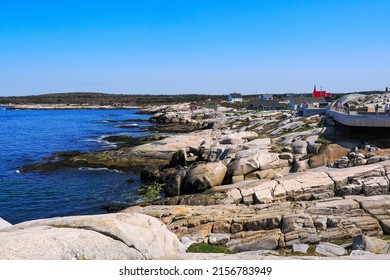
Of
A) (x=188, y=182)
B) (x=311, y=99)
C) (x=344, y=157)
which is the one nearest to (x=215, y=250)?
(x=188, y=182)

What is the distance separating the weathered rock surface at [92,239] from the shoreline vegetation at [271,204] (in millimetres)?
39

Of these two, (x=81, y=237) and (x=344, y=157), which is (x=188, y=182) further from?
(x=81, y=237)

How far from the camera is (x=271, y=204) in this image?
19594mm

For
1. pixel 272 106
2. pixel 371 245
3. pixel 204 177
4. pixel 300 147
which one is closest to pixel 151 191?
pixel 204 177

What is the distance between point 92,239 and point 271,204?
1160cm

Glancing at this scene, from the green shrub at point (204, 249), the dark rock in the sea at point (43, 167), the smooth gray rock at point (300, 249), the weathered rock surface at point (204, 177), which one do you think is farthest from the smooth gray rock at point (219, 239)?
the dark rock in the sea at point (43, 167)

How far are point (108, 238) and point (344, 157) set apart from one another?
65.8ft

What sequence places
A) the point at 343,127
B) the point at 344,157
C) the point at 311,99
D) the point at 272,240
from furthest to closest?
the point at 311,99 < the point at 343,127 < the point at 344,157 < the point at 272,240

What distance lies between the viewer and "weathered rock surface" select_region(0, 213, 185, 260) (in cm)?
911

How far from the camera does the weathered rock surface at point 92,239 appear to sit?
9109 millimetres

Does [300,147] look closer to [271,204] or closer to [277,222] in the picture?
[271,204]

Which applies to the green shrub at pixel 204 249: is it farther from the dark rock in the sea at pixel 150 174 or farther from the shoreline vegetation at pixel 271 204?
the dark rock in the sea at pixel 150 174

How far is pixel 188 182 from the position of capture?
89.0 feet

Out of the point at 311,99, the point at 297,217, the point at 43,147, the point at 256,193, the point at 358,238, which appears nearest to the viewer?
the point at 358,238
